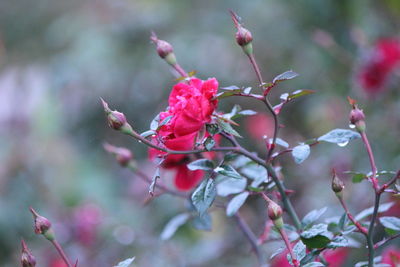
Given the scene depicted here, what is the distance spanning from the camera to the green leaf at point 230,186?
662 millimetres

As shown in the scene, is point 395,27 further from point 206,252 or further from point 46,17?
point 46,17

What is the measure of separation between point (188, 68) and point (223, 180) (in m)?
1.11

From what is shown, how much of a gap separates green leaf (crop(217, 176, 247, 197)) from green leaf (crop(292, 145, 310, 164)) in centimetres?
13


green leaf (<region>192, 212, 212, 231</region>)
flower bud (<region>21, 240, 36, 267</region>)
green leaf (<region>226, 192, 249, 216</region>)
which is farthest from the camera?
green leaf (<region>192, 212, 212, 231</region>)

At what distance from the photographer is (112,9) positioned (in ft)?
7.77

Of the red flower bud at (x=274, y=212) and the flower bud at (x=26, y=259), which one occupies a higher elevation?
the red flower bud at (x=274, y=212)

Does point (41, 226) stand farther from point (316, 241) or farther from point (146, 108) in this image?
point (146, 108)

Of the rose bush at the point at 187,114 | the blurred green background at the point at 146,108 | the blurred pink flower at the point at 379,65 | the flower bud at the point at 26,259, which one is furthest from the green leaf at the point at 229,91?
the blurred pink flower at the point at 379,65

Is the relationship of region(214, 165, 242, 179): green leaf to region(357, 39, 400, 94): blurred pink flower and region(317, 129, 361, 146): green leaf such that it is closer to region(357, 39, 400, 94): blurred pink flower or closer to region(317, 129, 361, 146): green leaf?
region(317, 129, 361, 146): green leaf

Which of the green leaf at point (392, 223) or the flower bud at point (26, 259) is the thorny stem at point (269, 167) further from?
the flower bud at point (26, 259)

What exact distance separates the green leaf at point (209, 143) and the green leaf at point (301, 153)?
3.0 inches

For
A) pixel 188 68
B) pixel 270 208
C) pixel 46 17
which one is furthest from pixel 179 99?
pixel 46 17

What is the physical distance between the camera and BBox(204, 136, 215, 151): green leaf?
1.74 ft

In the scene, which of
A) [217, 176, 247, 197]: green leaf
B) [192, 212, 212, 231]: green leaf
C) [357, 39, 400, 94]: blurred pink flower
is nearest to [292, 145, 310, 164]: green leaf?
[217, 176, 247, 197]: green leaf
